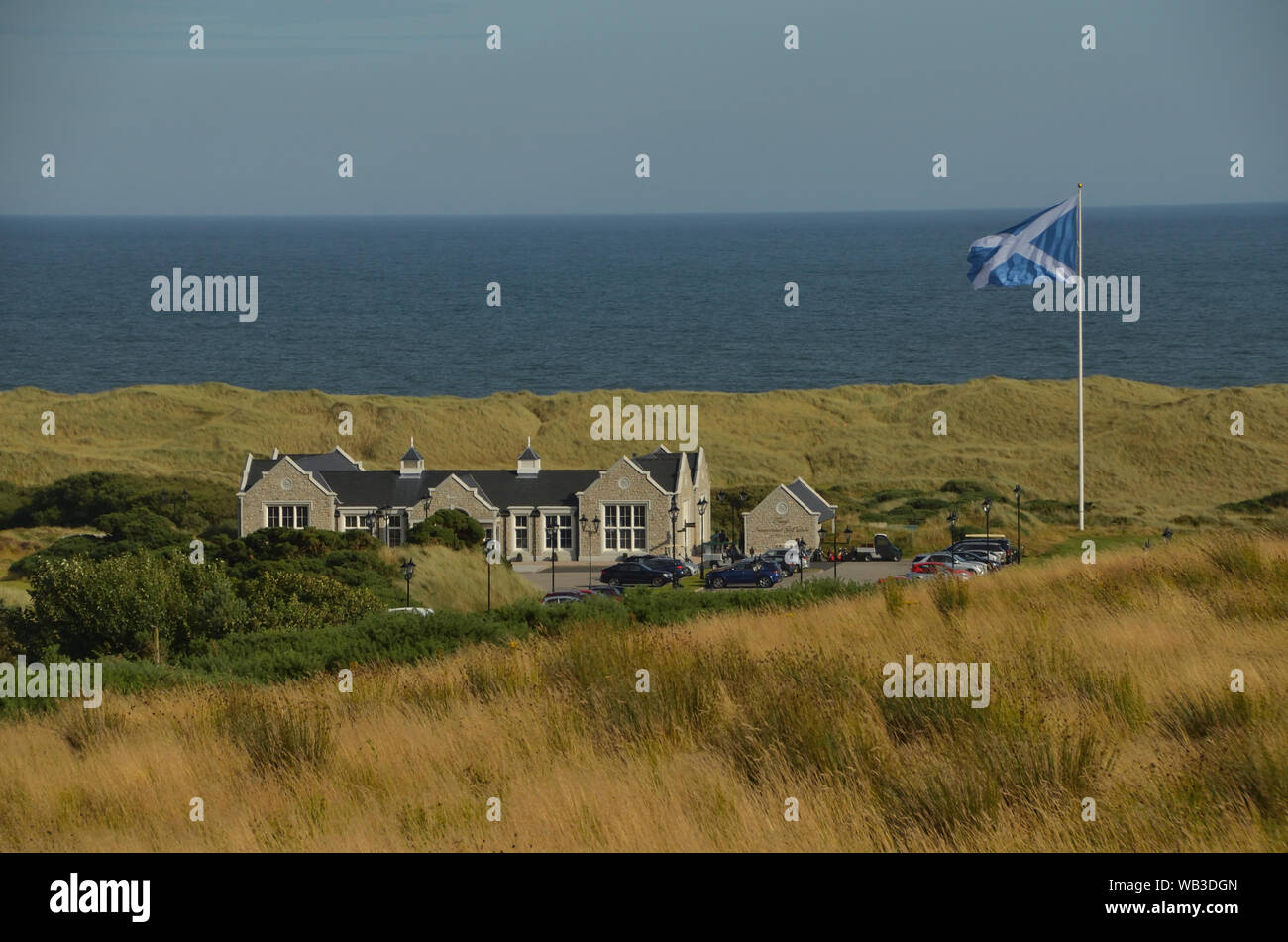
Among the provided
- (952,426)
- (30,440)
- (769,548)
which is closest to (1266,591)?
(769,548)

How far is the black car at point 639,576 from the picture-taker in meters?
46.1

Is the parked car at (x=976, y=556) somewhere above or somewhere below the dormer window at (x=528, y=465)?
below

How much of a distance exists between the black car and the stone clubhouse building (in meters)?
5.75

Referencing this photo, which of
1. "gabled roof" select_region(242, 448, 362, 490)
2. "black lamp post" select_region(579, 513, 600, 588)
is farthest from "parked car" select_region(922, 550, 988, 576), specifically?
"gabled roof" select_region(242, 448, 362, 490)

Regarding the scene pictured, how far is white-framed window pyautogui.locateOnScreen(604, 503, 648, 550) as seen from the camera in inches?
2093

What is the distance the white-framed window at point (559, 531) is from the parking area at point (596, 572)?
156 centimetres

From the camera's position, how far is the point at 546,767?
1130cm

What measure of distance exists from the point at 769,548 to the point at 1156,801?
43846 mm

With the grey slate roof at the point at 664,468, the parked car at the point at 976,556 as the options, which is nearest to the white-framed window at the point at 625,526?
the grey slate roof at the point at 664,468

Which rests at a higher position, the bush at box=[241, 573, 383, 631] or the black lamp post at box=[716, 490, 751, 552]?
the bush at box=[241, 573, 383, 631]

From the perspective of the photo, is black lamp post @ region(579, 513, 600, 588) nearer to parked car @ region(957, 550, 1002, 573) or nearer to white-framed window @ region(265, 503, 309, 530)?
white-framed window @ region(265, 503, 309, 530)

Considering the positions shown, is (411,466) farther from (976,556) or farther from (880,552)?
(976,556)

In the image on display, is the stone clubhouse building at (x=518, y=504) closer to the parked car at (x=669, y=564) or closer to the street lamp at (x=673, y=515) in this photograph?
the street lamp at (x=673, y=515)

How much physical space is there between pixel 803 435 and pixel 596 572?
52.1m
